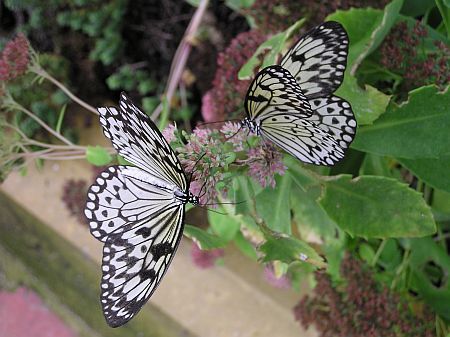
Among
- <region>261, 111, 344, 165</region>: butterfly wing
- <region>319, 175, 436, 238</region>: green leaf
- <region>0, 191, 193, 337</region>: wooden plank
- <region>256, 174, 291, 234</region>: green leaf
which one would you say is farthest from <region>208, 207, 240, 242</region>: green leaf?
<region>0, 191, 193, 337</region>: wooden plank

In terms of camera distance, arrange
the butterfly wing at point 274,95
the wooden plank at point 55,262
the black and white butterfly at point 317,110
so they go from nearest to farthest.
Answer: the butterfly wing at point 274,95
the black and white butterfly at point 317,110
the wooden plank at point 55,262

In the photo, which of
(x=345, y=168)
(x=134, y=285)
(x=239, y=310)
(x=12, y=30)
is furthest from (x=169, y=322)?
(x=12, y=30)

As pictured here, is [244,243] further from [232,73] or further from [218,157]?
[218,157]

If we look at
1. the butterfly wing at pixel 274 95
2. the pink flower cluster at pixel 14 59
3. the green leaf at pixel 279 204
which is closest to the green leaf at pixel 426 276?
the green leaf at pixel 279 204

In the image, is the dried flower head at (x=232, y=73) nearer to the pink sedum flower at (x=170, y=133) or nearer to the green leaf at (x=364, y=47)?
the green leaf at (x=364, y=47)

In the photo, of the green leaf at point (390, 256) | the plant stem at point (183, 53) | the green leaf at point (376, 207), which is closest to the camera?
the green leaf at point (376, 207)

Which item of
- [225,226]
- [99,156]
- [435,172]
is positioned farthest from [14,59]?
[435,172]
